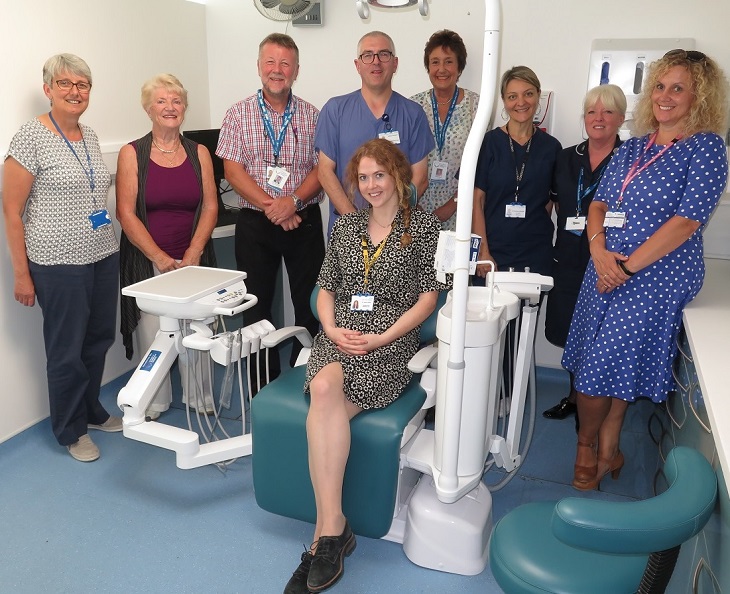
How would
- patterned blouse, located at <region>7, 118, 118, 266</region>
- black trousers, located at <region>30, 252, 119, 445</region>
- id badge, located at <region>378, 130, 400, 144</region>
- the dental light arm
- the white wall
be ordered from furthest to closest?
1. id badge, located at <region>378, 130, 400, 144</region>
2. the white wall
3. black trousers, located at <region>30, 252, 119, 445</region>
4. patterned blouse, located at <region>7, 118, 118, 266</region>
5. the dental light arm

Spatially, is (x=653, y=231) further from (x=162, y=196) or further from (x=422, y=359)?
(x=162, y=196)

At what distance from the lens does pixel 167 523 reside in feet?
7.69

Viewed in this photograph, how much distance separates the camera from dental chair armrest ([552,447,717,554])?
1071 millimetres

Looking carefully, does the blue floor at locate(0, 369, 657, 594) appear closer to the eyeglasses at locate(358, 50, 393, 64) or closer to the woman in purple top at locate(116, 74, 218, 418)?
the woman in purple top at locate(116, 74, 218, 418)

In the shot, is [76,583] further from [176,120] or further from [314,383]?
[176,120]

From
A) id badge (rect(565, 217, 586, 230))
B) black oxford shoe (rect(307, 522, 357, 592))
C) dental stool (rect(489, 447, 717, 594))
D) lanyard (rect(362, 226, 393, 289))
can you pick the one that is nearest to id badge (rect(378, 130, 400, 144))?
lanyard (rect(362, 226, 393, 289))

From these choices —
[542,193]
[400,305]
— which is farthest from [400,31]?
[400,305]

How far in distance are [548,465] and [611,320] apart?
813mm

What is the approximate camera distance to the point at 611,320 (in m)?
2.27

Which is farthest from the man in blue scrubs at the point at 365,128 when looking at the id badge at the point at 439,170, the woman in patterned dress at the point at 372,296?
the woman in patterned dress at the point at 372,296

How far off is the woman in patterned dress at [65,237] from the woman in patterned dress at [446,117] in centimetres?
150

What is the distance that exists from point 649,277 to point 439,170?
126 cm

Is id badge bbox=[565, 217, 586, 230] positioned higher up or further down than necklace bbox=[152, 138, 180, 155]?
further down

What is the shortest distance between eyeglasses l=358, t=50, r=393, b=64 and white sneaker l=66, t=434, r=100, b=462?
203 cm
